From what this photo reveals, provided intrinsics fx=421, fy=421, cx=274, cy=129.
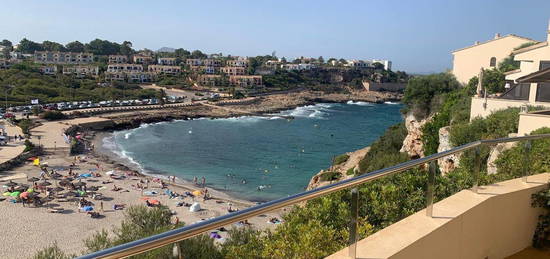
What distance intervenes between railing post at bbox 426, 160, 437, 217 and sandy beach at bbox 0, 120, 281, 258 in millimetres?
16836

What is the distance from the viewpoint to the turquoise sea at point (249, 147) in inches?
1304

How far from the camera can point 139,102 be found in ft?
234

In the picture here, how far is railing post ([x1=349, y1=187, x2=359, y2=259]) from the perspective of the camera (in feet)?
7.25

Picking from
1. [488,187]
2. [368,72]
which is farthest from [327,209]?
[368,72]

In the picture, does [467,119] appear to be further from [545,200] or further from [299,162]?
[299,162]

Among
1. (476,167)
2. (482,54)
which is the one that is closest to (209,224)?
(476,167)

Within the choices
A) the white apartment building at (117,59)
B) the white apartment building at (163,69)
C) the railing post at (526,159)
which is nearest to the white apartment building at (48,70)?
the white apartment building at (163,69)

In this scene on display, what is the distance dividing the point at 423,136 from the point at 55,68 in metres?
84.7

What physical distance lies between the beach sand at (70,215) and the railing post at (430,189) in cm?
1627

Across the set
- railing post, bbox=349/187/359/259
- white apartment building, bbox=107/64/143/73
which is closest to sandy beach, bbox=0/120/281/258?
railing post, bbox=349/187/359/259

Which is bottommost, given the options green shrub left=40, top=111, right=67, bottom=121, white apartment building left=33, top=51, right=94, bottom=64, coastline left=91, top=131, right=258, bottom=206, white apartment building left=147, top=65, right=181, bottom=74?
coastline left=91, top=131, right=258, bottom=206

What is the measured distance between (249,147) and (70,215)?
83.3 feet

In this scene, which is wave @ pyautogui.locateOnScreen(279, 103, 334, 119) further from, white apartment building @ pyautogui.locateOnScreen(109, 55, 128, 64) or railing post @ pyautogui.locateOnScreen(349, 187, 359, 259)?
railing post @ pyautogui.locateOnScreen(349, 187, 359, 259)

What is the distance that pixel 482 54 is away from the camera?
2802cm
